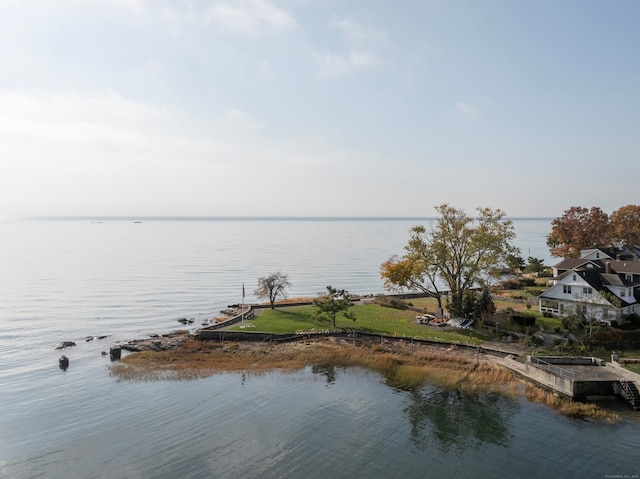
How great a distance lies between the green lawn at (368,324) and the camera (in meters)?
53.6

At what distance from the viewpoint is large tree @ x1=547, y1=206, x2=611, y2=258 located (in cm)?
9269

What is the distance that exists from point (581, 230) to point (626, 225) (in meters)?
17.5

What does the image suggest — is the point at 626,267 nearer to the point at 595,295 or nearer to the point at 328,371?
the point at 595,295

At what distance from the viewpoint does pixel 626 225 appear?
102 meters

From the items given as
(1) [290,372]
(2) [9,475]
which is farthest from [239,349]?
(2) [9,475]

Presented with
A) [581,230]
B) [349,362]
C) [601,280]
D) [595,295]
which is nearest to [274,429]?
[349,362]

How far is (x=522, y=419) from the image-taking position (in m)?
34.7

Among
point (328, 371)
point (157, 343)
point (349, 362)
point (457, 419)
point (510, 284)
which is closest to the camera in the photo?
point (457, 419)

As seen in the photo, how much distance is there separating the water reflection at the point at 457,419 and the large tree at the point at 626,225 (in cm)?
8195

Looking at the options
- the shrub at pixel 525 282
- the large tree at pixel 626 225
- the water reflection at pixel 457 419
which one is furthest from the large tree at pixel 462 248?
the large tree at pixel 626 225

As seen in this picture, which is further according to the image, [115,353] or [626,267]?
[626,267]

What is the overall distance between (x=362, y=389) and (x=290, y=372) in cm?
827

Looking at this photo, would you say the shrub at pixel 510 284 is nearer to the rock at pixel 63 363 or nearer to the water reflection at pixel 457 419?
the water reflection at pixel 457 419

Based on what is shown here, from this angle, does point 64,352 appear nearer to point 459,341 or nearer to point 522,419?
point 459,341
